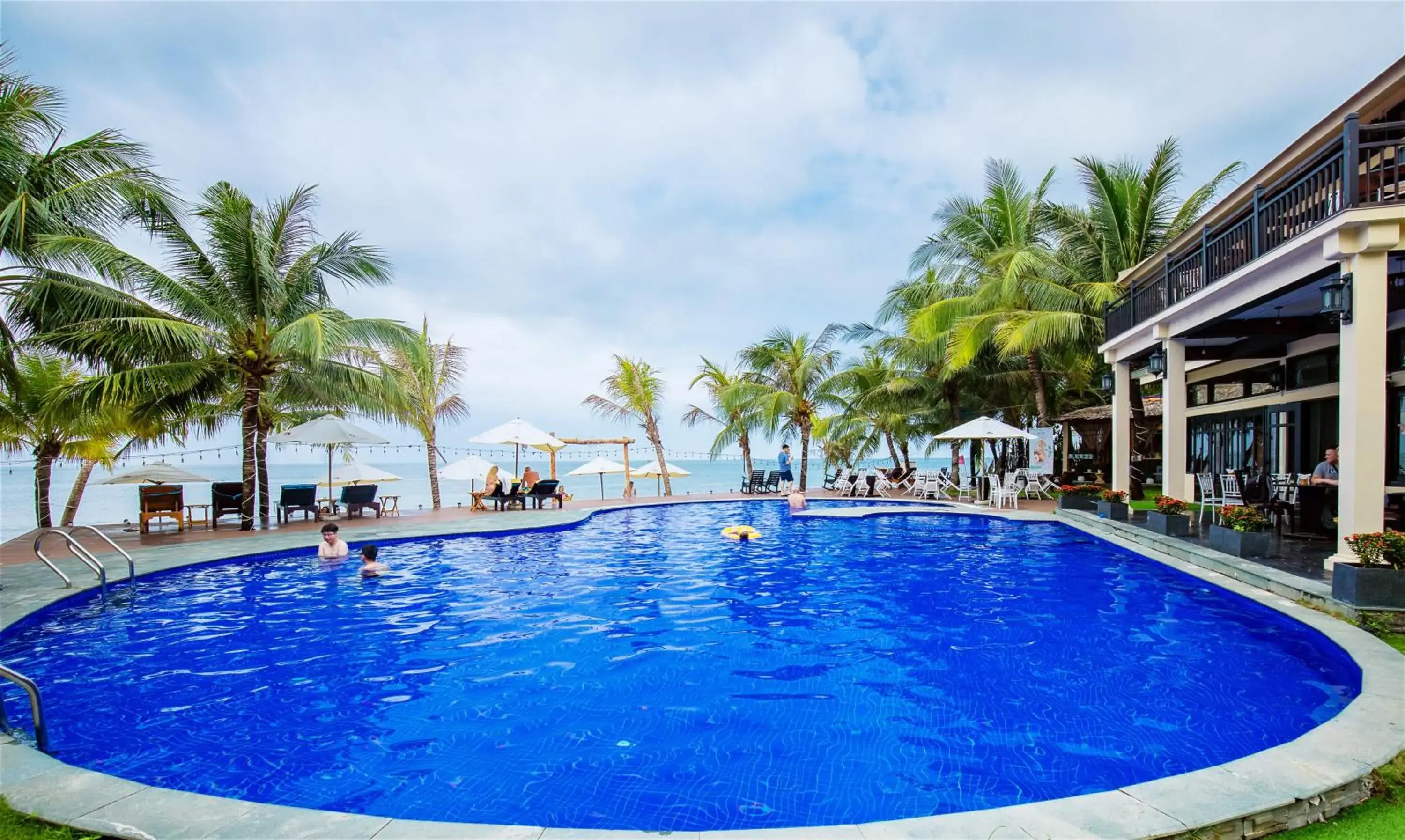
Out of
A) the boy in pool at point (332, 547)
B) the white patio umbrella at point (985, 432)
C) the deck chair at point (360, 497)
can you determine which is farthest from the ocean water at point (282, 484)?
the white patio umbrella at point (985, 432)

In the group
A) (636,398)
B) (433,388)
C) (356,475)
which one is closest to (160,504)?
(356,475)

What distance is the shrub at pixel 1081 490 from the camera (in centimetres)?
1428

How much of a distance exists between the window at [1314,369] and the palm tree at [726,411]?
14266mm

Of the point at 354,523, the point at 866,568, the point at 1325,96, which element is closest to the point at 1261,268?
the point at 866,568

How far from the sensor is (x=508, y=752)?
413 centimetres

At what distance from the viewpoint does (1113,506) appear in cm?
1240

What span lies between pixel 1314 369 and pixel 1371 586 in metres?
9.67

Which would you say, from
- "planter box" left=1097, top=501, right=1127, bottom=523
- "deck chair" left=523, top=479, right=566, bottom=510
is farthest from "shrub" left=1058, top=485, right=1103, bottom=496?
"deck chair" left=523, top=479, right=566, bottom=510

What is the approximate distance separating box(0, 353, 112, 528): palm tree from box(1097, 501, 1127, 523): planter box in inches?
732

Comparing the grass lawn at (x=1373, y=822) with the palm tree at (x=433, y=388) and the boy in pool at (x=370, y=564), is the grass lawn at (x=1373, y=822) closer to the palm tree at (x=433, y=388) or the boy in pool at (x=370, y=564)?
the boy in pool at (x=370, y=564)

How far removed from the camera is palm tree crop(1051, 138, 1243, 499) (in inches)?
643

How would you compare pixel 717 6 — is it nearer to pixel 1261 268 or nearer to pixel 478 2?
pixel 478 2

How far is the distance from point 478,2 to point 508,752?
43.6ft

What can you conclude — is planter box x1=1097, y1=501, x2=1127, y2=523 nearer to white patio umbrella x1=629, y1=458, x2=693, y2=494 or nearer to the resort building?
the resort building
